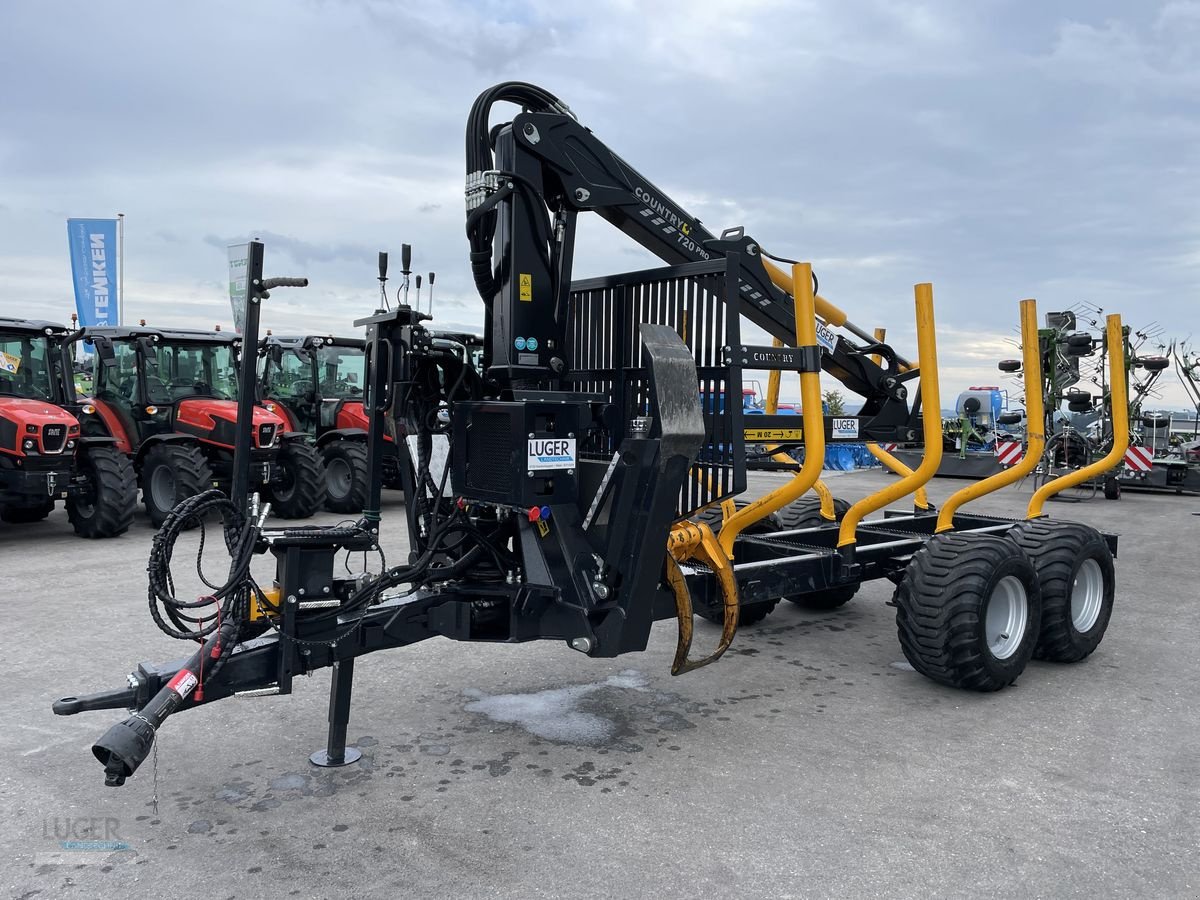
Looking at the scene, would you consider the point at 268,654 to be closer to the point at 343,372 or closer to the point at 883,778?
the point at 883,778

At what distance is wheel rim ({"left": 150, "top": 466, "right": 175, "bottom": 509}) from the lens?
437 inches

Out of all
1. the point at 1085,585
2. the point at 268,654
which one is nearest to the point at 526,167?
the point at 268,654

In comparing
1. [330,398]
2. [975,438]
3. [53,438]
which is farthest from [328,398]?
[975,438]

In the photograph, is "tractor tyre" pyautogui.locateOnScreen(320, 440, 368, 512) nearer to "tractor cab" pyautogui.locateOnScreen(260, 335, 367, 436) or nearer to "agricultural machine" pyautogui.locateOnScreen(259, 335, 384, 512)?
"agricultural machine" pyautogui.locateOnScreen(259, 335, 384, 512)

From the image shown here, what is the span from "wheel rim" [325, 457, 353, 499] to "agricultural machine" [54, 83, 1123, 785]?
8171 millimetres

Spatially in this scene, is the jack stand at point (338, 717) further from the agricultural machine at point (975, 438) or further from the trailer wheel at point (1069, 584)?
the agricultural machine at point (975, 438)

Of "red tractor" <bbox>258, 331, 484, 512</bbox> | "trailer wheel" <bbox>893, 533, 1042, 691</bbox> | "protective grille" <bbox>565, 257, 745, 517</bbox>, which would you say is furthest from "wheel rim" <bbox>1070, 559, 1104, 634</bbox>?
"red tractor" <bbox>258, 331, 484, 512</bbox>

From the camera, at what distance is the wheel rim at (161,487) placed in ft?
36.4

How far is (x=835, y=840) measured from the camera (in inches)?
137

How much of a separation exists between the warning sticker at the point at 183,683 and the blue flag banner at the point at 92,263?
2009 cm

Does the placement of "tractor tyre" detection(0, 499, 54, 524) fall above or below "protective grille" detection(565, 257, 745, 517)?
below

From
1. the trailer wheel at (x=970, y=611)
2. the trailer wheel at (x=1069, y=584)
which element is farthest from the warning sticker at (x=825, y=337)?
the trailer wheel at (x=1069, y=584)

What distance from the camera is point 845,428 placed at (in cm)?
594

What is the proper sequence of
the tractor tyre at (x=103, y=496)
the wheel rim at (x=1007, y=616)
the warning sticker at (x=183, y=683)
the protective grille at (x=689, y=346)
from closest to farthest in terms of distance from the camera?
1. the warning sticker at (x=183, y=683)
2. the protective grille at (x=689, y=346)
3. the wheel rim at (x=1007, y=616)
4. the tractor tyre at (x=103, y=496)
